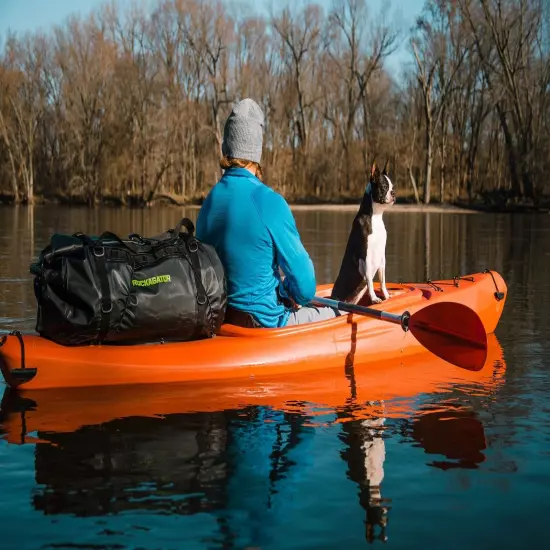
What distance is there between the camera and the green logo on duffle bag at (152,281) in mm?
4347

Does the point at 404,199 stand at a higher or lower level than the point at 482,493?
higher

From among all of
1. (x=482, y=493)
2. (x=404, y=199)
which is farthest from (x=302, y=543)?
(x=404, y=199)

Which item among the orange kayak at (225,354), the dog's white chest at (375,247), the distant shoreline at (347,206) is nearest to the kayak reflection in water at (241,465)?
the orange kayak at (225,354)

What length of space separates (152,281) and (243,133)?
1046 mm

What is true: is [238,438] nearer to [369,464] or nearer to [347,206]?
[369,464]

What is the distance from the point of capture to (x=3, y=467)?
355 cm

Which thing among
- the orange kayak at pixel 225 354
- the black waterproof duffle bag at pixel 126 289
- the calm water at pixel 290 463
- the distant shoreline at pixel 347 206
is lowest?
the calm water at pixel 290 463

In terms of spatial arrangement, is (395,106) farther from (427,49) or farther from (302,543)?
(302,543)

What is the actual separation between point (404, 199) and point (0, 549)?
40.1 meters

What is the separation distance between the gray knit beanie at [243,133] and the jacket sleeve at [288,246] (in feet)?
1.01

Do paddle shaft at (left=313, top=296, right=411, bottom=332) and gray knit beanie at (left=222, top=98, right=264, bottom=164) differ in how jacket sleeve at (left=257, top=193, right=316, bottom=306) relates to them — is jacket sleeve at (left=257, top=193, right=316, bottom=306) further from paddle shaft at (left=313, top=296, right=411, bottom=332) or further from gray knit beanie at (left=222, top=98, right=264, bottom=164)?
paddle shaft at (left=313, top=296, right=411, bottom=332)

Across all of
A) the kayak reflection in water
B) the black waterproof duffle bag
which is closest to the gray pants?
the black waterproof duffle bag

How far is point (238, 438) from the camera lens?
3.98 metres

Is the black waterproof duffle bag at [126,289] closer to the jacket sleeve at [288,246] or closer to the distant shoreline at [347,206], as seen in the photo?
the jacket sleeve at [288,246]
